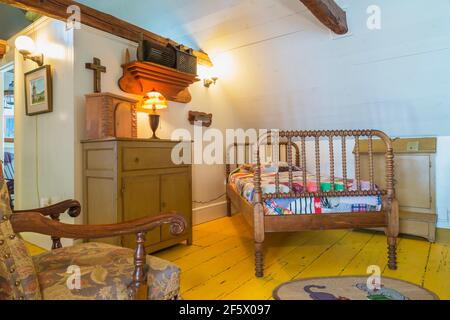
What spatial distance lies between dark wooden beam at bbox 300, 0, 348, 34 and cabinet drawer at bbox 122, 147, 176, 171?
1.57 m

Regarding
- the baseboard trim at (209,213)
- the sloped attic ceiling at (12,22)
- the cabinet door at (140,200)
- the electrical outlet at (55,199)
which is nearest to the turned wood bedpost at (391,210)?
the cabinet door at (140,200)

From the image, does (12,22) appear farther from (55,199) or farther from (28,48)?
(55,199)

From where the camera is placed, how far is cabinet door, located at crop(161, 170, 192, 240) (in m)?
2.43

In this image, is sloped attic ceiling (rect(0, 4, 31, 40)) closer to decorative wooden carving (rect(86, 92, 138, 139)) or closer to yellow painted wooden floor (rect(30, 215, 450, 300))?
decorative wooden carving (rect(86, 92, 138, 139))

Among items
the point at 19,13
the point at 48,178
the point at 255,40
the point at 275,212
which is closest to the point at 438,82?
the point at 255,40

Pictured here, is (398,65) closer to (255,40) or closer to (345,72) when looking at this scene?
(345,72)

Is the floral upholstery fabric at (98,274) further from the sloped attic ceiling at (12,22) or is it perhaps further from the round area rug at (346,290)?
the sloped attic ceiling at (12,22)

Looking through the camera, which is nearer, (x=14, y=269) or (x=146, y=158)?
(x=14, y=269)

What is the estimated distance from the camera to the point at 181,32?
3268 millimetres

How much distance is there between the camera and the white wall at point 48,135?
7.72 feet

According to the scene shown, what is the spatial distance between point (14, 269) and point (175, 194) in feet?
5.53

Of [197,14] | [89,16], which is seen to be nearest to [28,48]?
[89,16]

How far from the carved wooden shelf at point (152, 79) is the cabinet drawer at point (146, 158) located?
697 mm

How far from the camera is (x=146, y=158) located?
2289 millimetres
